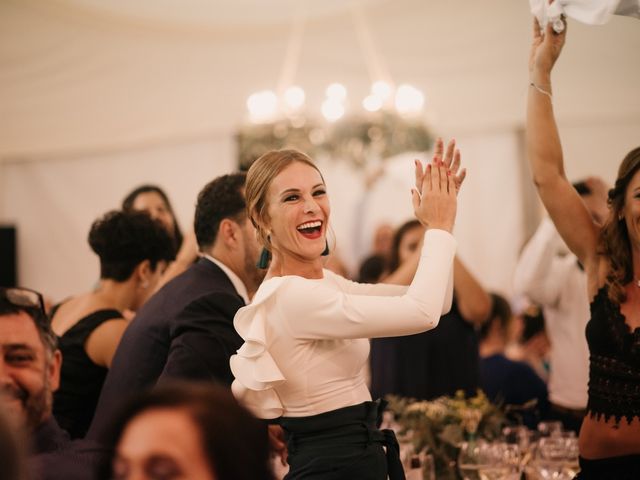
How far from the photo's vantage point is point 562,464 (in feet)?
7.84

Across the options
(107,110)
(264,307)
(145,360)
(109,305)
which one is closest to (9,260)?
(107,110)

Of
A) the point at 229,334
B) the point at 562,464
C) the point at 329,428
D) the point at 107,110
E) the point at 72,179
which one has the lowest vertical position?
the point at 562,464

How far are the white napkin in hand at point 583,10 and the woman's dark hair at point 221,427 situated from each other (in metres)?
1.62

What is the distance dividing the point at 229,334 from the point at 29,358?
0.58 metres

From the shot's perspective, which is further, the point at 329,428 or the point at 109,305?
the point at 109,305

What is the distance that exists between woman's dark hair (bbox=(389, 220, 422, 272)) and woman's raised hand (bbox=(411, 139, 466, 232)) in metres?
1.91

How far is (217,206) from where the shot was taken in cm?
251

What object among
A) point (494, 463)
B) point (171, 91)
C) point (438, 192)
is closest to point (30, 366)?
point (438, 192)

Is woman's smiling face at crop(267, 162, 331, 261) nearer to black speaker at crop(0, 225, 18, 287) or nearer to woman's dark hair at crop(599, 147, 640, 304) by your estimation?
woman's dark hair at crop(599, 147, 640, 304)

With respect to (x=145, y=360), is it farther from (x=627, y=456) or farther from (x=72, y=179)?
(x=72, y=179)

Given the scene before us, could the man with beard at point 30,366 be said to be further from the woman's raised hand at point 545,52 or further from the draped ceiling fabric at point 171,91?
the draped ceiling fabric at point 171,91

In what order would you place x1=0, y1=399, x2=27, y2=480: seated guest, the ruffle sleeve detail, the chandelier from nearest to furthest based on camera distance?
1. x1=0, y1=399, x2=27, y2=480: seated guest
2. the ruffle sleeve detail
3. the chandelier

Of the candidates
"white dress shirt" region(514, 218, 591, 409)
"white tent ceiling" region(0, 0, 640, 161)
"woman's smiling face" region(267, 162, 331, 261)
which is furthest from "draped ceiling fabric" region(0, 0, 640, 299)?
"woman's smiling face" region(267, 162, 331, 261)

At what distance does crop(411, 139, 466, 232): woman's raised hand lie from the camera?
1.95m
